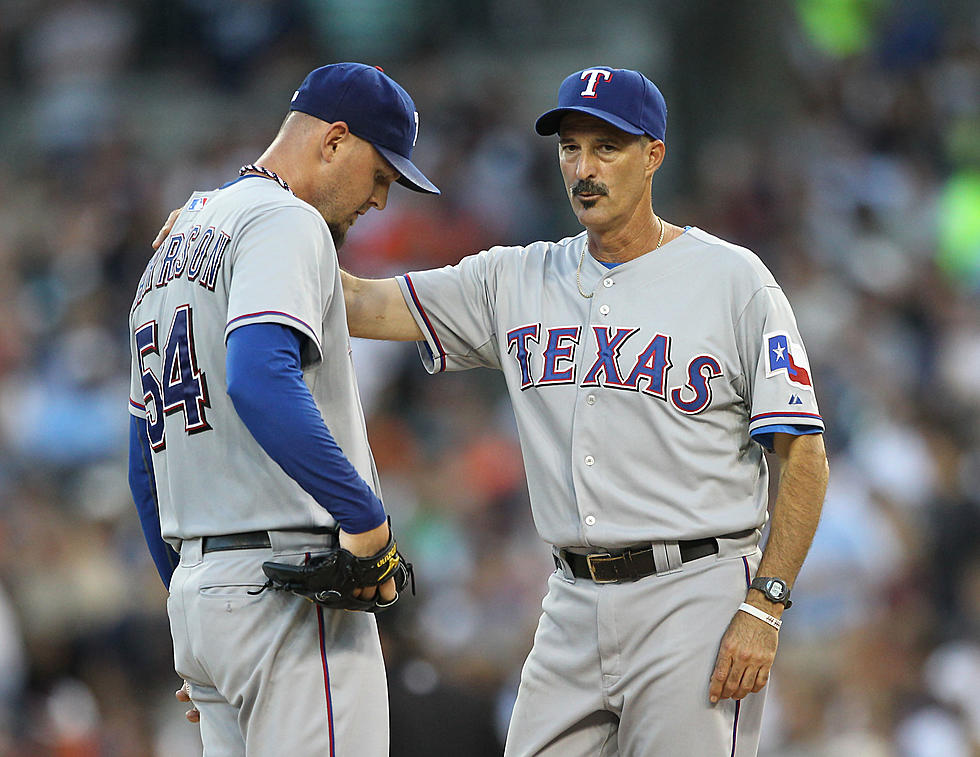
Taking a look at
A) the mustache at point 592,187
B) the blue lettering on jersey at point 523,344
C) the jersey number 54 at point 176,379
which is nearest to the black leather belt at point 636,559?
the blue lettering on jersey at point 523,344

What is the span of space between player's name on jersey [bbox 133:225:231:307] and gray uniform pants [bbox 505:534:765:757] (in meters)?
1.20

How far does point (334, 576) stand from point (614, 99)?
1.42 meters

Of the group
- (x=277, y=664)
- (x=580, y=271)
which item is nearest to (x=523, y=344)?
(x=580, y=271)

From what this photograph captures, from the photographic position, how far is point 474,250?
891cm

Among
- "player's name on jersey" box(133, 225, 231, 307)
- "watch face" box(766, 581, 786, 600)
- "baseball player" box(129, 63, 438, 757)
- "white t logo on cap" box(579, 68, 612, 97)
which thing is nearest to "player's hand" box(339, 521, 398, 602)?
"baseball player" box(129, 63, 438, 757)

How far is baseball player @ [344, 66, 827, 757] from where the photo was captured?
126 inches

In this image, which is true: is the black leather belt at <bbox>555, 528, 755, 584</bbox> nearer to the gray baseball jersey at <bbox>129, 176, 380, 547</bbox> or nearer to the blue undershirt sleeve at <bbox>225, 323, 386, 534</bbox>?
the gray baseball jersey at <bbox>129, 176, 380, 547</bbox>

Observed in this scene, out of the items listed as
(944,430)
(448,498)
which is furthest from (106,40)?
(944,430)

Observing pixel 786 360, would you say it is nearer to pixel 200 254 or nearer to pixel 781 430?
pixel 781 430

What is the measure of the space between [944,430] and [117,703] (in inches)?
194

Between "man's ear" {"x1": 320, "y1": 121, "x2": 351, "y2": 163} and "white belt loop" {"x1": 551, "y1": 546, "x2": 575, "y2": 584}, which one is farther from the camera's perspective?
"white belt loop" {"x1": 551, "y1": 546, "x2": 575, "y2": 584}

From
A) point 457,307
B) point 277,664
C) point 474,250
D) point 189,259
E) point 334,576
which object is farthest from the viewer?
point 474,250

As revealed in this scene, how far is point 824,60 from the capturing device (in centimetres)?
1096

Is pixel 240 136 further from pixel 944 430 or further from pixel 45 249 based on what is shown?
pixel 944 430
